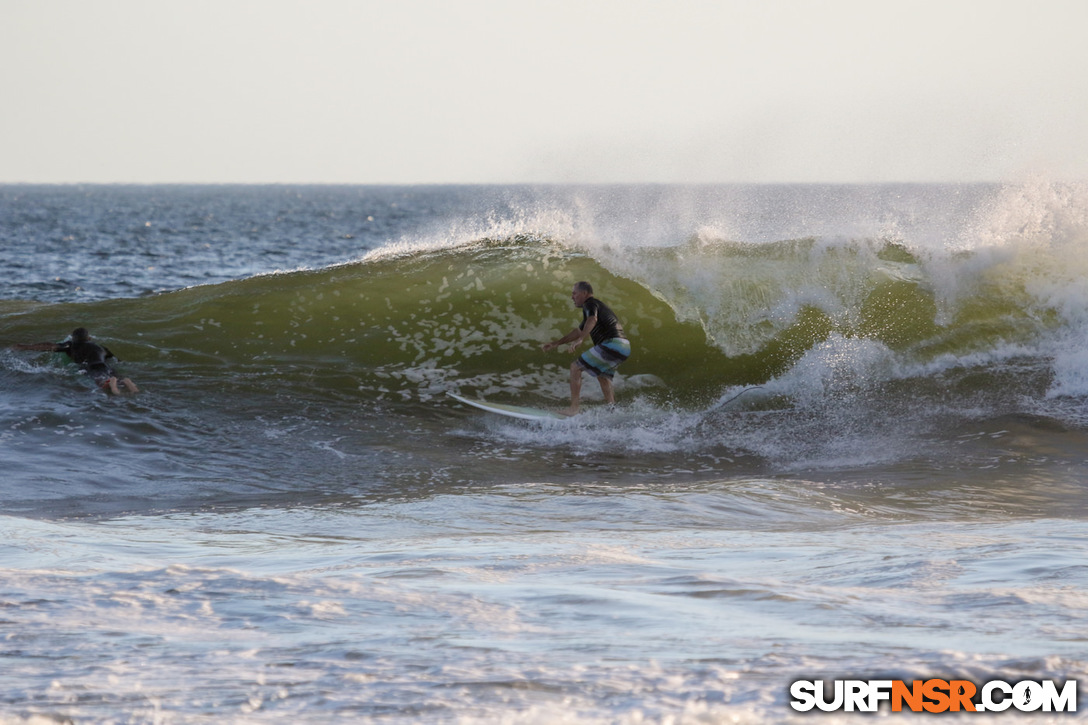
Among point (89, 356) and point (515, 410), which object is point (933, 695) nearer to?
point (515, 410)

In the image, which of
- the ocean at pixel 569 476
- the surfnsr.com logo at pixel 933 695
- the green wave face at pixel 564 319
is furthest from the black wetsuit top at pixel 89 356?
the surfnsr.com logo at pixel 933 695

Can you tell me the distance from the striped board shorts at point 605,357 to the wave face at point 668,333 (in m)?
0.44

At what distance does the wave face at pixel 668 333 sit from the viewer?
398 inches

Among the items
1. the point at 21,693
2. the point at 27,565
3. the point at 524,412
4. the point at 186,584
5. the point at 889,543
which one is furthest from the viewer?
the point at 524,412

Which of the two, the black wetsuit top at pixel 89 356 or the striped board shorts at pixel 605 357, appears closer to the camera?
the striped board shorts at pixel 605 357

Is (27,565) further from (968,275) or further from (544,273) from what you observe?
(968,275)

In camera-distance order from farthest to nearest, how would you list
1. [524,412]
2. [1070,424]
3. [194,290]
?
[194,290] < [524,412] < [1070,424]

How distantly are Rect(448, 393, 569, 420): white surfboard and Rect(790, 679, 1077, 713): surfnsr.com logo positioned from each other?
7134mm

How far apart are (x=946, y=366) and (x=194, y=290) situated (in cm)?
990

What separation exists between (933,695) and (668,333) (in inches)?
366

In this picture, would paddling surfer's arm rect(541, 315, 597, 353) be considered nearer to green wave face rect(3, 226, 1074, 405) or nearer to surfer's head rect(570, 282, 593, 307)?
surfer's head rect(570, 282, 593, 307)

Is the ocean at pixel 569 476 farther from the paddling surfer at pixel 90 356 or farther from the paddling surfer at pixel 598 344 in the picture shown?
the paddling surfer at pixel 598 344

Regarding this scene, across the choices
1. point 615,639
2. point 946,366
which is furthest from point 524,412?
point 615,639

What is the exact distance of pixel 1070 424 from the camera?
32.4 ft
